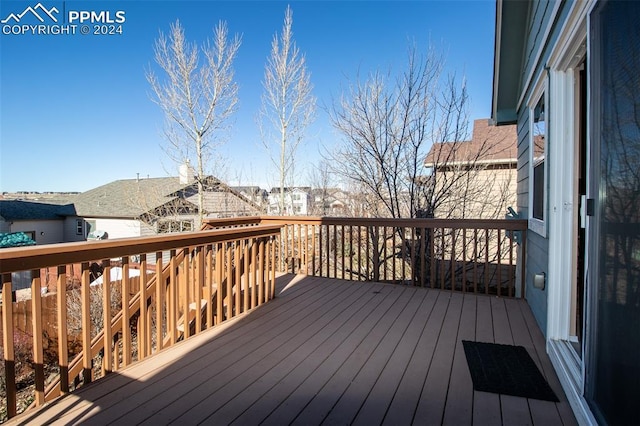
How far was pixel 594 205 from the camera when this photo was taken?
4.59ft

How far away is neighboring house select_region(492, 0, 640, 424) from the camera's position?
3.52ft

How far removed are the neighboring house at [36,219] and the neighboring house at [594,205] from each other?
18780mm

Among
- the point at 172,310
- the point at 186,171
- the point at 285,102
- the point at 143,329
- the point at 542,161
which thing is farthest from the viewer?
the point at 186,171

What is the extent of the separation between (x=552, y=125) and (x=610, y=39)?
1228 mm

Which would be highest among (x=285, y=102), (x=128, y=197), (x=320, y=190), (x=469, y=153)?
(x=285, y=102)

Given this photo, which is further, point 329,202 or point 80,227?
point 80,227

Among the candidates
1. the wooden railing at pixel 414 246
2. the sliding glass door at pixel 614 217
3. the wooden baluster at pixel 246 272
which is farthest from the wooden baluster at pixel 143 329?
the sliding glass door at pixel 614 217

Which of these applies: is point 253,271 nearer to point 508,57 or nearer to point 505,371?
point 505,371

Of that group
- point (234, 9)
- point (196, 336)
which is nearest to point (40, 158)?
point (234, 9)

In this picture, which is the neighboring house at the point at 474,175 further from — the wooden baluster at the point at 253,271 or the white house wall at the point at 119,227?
the white house wall at the point at 119,227

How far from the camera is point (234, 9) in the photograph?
28.2 feet

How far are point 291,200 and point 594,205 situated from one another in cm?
1063

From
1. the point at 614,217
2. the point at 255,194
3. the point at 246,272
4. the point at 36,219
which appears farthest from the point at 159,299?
the point at 36,219

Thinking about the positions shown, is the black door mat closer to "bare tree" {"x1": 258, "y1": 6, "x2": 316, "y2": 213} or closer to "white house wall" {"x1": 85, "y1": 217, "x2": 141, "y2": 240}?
"bare tree" {"x1": 258, "y1": 6, "x2": 316, "y2": 213}
